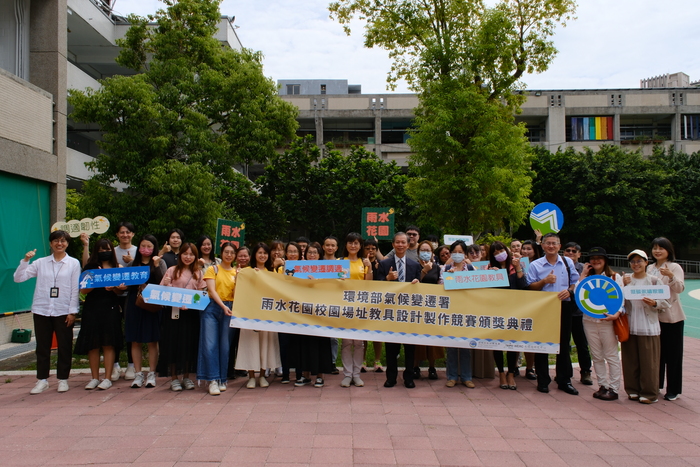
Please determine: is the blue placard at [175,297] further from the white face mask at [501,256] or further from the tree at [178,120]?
the tree at [178,120]

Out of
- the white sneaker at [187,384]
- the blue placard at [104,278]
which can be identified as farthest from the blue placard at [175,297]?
the white sneaker at [187,384]

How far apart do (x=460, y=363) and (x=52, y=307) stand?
4.59 meters

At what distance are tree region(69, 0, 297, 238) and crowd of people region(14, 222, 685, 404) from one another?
544 centimetres

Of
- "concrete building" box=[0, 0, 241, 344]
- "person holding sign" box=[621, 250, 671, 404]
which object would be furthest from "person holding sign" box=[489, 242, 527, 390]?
"concrete building" box=[0, 0, 241, 344]

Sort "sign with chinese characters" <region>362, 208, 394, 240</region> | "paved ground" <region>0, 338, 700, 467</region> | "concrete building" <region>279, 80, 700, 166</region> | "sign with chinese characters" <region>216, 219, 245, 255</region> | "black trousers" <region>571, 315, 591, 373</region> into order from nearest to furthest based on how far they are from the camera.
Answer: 1. "paved ground" <region>0, 338, 700, 467</region>
2. "black trousers" <region>571, 315, 591, 373</region>
3. "sign with chinese characters" <region>216, 219, 245, 255</region>
4. "sign with chinese characters" <region>362, 208, 394, 240</region>
5. "concrete building" <region>279, 80, 700, 166</region>

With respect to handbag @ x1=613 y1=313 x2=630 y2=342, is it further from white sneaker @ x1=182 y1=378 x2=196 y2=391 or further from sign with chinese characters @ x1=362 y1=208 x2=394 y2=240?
white sneaker @ x1=182 y1=378 x2=196 y2=391

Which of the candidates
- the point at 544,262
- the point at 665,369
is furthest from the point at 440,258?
the point at 665,369

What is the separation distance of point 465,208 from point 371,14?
24.1ft

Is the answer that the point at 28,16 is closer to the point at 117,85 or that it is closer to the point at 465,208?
the point at 117,85

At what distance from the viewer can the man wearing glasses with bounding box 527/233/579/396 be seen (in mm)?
5609

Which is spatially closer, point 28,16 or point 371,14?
point 28,16

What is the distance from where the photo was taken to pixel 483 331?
559 centimetres

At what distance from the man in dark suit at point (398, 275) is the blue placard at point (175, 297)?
2.00 m

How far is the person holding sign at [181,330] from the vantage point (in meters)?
5.50
